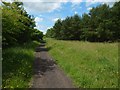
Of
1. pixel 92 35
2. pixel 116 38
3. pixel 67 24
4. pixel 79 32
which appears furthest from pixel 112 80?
pixel 67 24

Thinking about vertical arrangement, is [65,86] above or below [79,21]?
below

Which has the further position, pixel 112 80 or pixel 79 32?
pixel 79 32

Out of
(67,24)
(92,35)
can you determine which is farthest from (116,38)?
(67,24)

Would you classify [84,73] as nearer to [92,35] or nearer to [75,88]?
[75,88]

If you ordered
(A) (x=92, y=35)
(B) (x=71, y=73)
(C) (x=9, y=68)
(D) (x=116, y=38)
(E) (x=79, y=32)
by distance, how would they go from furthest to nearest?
(E) (x=79, y=32) → (A) (x=92, y=35) → (D) (x=116, y=38) → (C) (x=9, y=68) → (B) (x=71, y=73)

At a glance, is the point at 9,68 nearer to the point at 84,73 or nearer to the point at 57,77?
the point at 57,77

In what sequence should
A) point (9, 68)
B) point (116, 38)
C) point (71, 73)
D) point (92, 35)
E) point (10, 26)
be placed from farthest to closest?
point (92, 35) → point (116, 38) → point (10, 26) → point (9, 68) → point (71, 73)

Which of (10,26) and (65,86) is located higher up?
(10,26)

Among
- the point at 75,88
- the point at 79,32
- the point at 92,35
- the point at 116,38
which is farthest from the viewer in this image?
the point at 79,32

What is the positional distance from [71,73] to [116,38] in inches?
1956

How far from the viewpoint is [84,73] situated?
46.9 ft

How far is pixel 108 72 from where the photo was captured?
14125mm

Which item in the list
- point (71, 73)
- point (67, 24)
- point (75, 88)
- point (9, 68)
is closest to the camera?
point (75, 88)

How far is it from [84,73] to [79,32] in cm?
6956
